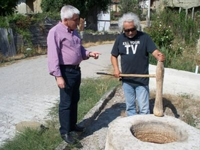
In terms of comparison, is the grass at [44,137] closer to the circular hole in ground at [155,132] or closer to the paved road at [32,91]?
the paved road at [32,91]

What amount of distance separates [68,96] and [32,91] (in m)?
3.51

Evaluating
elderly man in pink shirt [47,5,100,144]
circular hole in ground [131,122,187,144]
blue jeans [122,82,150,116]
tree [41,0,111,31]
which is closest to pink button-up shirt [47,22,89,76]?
elderly man in pink shirt [47,5,100,144]

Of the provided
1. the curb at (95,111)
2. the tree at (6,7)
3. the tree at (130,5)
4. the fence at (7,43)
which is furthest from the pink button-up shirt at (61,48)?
the tree at (130,5)

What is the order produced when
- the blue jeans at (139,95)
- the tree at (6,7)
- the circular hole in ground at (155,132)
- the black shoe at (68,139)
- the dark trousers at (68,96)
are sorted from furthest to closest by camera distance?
the tree at (6,7) < the blue jeans at (139,95) < the black shoe at (68,139) < the dark trousers at (68,96) < the circular hole in ground at (155,132)

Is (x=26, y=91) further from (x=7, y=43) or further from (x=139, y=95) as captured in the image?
(x=7, y=43)

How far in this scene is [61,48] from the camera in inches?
128

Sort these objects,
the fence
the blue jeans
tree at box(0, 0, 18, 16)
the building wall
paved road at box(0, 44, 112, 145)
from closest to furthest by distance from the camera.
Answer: the blue jeans < paved road at box(0, 44, 112, 145) < the fence < tree at box(0, 0, 18, 16) < the building wall

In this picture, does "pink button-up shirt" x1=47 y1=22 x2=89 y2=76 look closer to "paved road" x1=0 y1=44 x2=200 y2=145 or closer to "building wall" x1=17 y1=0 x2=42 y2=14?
"paved road" x1=0 y1=44 x2=200 y2=145

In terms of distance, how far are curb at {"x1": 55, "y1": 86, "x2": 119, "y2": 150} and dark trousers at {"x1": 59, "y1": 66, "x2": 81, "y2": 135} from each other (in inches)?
8.4

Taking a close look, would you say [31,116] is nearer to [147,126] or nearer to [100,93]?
[100,93]

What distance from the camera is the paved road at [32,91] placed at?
496cm

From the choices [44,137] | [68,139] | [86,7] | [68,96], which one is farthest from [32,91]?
[86,7]

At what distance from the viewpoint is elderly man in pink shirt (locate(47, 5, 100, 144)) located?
10.3 ft

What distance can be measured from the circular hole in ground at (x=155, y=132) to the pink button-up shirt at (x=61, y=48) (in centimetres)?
113
